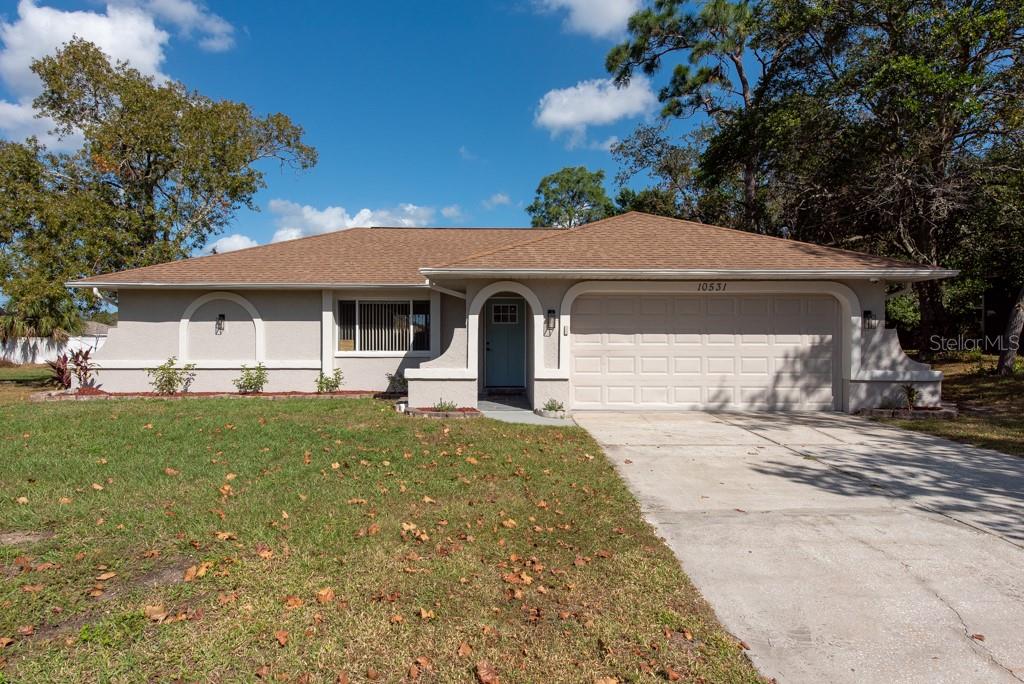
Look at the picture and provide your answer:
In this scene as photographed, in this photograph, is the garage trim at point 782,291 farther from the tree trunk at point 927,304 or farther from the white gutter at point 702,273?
the tree trunk at point 927,304

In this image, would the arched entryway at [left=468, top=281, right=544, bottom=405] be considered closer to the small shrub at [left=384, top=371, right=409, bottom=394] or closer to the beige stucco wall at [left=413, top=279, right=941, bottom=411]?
the small shrub at [left=384, top=371, right=409, bottom=394]

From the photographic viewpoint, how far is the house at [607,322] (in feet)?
31.4

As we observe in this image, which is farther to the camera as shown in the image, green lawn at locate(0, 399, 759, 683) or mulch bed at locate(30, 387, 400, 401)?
mulch bed at locate(30, 387, 400, 401)

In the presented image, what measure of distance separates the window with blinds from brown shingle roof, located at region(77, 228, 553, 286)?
0.77 meters

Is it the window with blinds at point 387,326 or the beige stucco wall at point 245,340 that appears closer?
the beige stucco wall at point 245,340

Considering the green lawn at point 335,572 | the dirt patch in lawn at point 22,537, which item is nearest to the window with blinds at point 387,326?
the green lawn at point 335,572

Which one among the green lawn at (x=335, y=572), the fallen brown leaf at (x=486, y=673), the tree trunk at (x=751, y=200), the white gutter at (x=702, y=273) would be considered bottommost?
the fallen brown leaf at (x=486, y=673)

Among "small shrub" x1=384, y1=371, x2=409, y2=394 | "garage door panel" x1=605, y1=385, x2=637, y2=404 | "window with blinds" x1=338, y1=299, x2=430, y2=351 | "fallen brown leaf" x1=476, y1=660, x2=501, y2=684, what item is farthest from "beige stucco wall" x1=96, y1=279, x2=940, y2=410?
"fallen brown leaf" x1=476, y1=660, x2=501, y2=684

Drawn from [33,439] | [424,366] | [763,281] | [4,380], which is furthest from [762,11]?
[4,380]

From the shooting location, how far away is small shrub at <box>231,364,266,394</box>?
38.9ft

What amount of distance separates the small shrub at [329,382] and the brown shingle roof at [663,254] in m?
4.15
